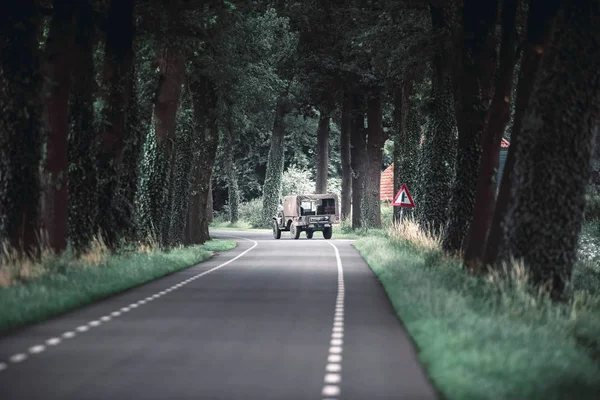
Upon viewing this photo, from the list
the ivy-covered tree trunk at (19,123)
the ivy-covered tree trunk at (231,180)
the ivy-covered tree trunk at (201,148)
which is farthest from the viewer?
the ivy-covered tree trunk at (231,180)

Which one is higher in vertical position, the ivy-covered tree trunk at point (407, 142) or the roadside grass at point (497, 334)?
the ivy-covered tree trunk at point (407, 142)

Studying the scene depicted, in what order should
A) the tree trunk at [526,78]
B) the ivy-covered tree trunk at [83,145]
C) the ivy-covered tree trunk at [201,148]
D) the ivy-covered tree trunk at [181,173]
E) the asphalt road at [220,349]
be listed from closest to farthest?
the asphalt road at [220,349] → the tree trunk at [526,78] → the ivy-covered tree trunk at [83,145] → the ivy-covered tree trunk at [181,173] → the ivy-covered tree trunk at [201,148]

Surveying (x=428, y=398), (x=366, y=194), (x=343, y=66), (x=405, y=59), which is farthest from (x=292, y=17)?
(x=428, y=398)

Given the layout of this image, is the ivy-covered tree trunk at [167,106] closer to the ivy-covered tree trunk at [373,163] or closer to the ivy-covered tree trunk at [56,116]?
the ivy-covered tree trunk at [56,116]

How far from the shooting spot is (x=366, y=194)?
187ft

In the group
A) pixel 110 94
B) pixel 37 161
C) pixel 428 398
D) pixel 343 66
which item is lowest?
pixel 428 398

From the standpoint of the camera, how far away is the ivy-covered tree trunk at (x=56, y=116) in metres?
23.4

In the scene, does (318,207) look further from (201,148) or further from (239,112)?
(201,148)

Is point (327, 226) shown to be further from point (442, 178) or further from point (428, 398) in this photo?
point (428, 398)

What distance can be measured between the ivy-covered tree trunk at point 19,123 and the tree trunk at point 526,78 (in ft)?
29.9

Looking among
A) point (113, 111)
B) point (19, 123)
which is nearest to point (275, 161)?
point (113, 111)

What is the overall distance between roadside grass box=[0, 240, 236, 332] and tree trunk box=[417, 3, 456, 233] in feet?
29.5

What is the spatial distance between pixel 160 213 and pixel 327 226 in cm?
2610

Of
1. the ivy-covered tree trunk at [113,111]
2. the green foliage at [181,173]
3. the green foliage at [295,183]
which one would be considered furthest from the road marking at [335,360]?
the green foliage at [295,183]
